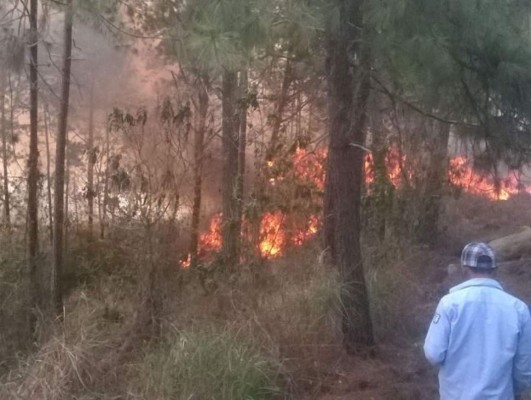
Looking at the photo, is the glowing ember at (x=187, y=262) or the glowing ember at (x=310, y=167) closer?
the glowing ember at (x=187, y=262)

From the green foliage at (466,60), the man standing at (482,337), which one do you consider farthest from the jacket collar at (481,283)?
the green foliage at (466,60)

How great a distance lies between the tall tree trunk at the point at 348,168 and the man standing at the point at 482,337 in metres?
3.50

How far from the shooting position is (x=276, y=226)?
945 centimetres

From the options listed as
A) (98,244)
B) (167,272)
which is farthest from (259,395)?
(98,244)

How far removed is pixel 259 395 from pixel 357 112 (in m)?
2.94

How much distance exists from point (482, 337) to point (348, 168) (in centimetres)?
381

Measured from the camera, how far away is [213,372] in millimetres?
6723

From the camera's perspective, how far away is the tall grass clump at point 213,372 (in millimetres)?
6645

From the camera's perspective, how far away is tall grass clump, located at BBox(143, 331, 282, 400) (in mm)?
6645

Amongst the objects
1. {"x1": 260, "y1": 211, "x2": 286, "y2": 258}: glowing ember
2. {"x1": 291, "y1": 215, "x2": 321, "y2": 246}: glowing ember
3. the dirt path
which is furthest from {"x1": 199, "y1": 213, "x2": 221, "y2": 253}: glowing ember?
the dirt path

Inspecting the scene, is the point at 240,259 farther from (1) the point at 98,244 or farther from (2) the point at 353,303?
(1) the point at 98,244

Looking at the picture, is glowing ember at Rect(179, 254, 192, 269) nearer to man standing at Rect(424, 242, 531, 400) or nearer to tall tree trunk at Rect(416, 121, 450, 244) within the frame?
man standing at Rect(424, 242, 531, 400)

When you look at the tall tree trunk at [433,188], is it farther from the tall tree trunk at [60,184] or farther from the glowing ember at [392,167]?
the tall tree trunk at [60,184]

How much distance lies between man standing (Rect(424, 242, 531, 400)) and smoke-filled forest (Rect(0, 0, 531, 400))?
2.74 metres
